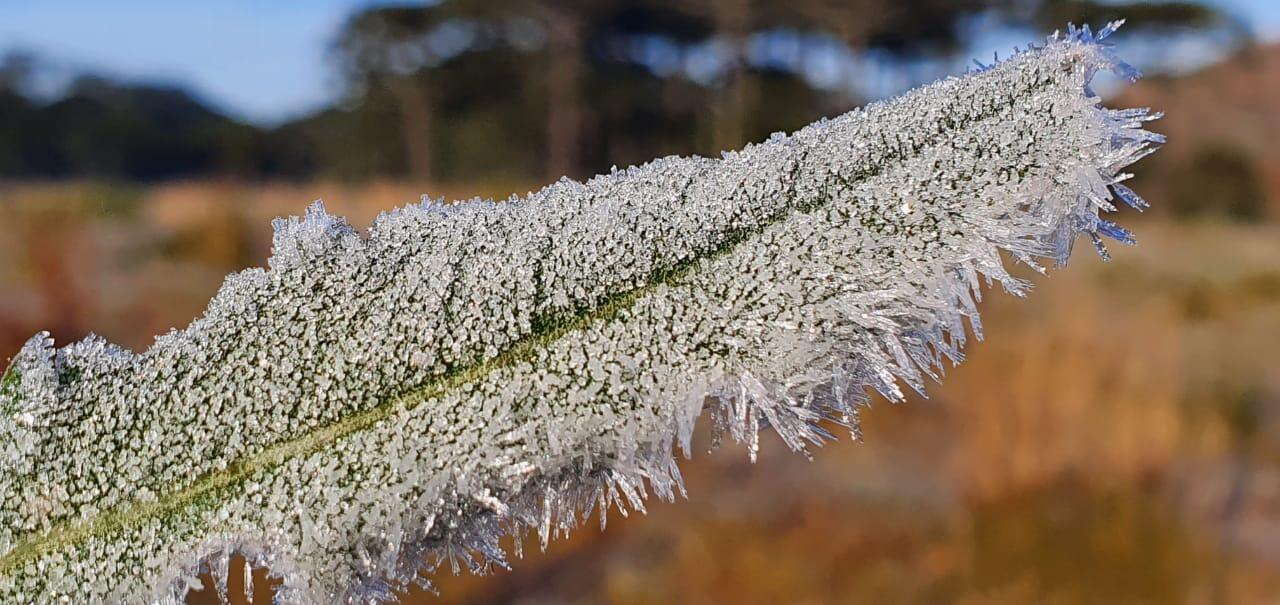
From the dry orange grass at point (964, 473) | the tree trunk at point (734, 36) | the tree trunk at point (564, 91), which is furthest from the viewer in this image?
the tree trunk at point (564, 91)

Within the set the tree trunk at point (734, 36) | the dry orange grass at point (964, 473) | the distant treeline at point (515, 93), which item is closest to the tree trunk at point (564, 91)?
the distant treeline at point (515, 93)

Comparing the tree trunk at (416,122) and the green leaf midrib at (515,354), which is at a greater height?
the tree trunk at (416,122)

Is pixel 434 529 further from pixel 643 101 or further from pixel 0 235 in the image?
pixel 643 101

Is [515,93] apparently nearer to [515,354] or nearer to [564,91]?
[564,91]

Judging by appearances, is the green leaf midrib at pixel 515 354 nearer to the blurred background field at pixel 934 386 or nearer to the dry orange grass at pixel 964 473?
the blurred background field at pixel 934 386

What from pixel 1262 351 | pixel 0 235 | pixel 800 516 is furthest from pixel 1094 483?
pixel 0 235

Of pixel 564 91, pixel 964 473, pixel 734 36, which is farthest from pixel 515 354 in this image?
pixel 564 91
